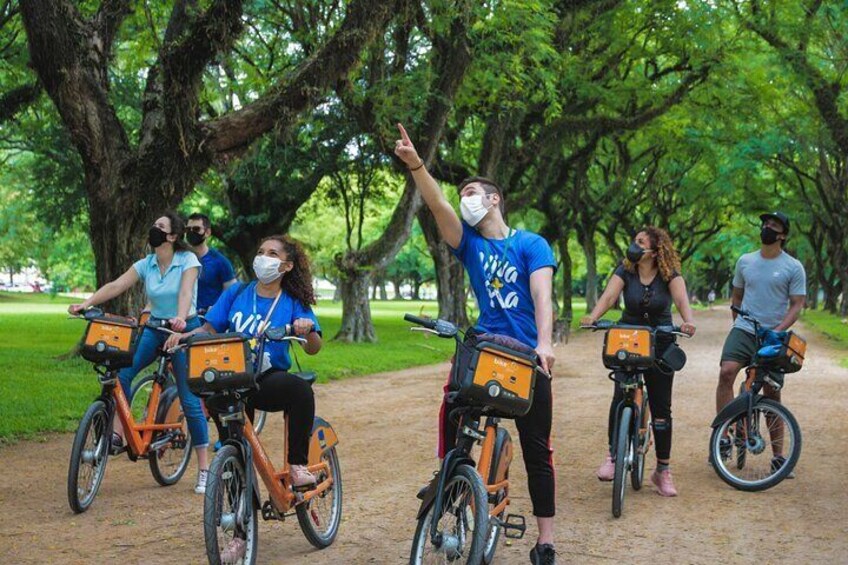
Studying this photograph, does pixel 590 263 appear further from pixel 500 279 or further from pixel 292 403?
pixel 500 279

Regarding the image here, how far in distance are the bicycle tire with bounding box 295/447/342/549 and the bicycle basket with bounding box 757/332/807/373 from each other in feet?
11.4

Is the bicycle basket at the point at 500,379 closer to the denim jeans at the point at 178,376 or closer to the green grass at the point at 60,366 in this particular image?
the green grass at the point at 60,366

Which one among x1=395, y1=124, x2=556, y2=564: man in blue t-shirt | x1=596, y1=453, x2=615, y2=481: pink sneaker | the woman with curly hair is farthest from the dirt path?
x1=395, y1=124, x2=556, y2=564: man in blue t-shirt

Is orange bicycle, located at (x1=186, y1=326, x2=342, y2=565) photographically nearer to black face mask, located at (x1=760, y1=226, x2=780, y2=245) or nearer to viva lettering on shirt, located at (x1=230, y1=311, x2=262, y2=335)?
viva lettering on shirt, located at (x1=230, y1=311, x2=262, y2=335)

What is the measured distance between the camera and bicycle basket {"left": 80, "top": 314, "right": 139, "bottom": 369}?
630 cm

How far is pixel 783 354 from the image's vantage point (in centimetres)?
721

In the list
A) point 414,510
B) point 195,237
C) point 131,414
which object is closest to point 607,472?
point 414,510

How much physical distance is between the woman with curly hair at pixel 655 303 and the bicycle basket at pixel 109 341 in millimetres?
3039

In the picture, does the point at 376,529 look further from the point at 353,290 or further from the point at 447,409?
the point at 353,290

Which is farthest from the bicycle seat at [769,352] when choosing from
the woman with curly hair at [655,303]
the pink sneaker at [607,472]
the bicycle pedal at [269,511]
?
the bicycle pedal at [269,511]

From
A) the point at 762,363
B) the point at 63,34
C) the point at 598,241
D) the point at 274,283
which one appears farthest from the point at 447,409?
the point at 598,241

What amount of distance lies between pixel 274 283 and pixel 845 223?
3010 centimetres

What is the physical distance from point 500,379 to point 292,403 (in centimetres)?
132

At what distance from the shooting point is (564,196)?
3403 cm
